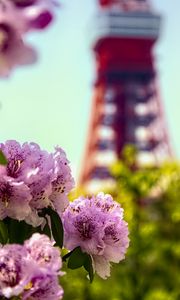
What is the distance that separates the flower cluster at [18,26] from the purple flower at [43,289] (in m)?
0.53

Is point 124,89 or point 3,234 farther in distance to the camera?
point 124,89

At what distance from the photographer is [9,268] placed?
1.99 meters

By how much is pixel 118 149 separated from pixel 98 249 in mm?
48707

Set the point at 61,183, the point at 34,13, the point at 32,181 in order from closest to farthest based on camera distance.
→ the point at 34,13 < the point at 32,181 < the point at 61,183

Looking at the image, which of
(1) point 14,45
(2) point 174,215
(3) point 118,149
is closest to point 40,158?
(1) point 14,45

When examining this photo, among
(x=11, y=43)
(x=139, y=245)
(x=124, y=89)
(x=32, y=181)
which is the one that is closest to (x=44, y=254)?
(x=32, y=181)

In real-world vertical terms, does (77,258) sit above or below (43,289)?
above

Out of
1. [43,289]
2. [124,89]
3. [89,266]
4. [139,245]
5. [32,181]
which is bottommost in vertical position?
[43,289]

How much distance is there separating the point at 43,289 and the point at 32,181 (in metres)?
0.43

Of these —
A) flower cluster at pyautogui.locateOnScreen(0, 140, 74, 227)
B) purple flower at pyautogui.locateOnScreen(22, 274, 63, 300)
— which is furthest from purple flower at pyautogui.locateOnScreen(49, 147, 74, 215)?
purple flower at pyautogui.locateOnScreen(22, 274, 63, 300)

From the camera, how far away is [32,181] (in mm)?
2373

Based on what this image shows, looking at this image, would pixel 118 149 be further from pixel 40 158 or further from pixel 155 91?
pixel 40 158

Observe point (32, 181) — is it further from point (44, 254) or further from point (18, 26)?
point (18, 26)

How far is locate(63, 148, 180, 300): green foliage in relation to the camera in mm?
10719
